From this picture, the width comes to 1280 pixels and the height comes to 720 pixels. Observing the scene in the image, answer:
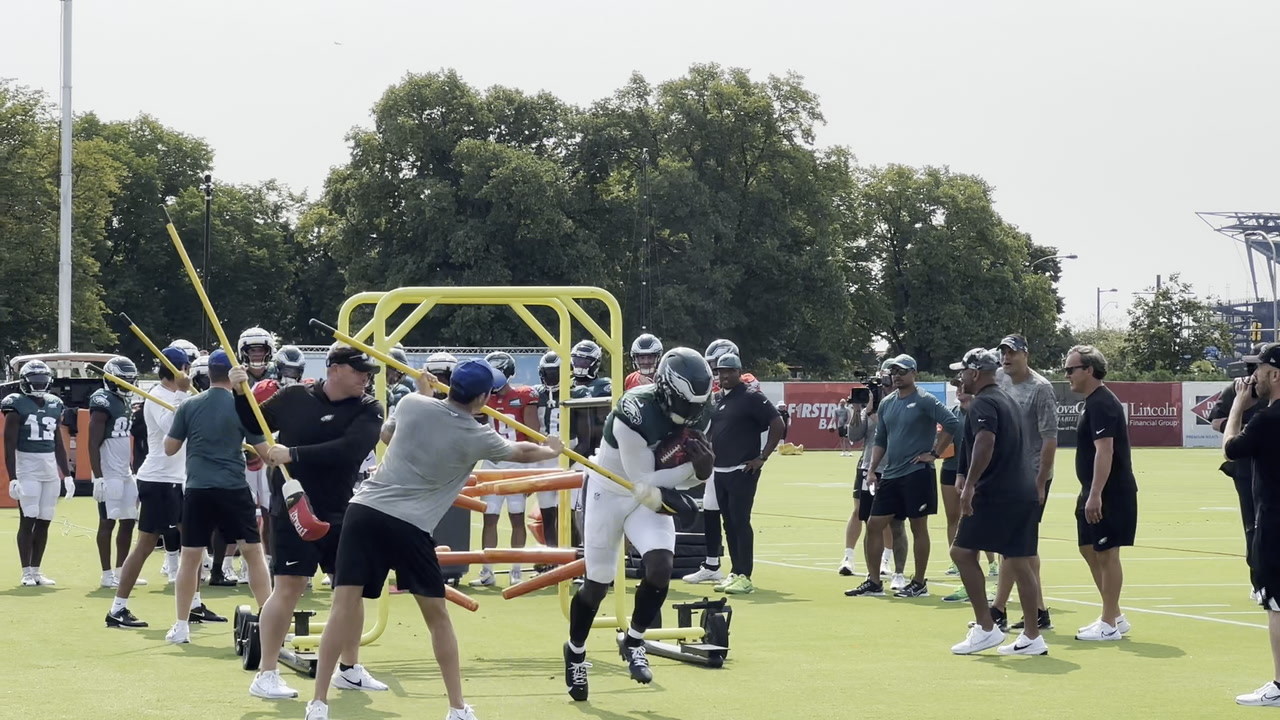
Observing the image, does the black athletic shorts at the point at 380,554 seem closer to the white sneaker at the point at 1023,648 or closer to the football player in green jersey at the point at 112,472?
the white sneaker at the point at 1023,648

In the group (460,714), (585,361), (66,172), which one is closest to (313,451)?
(460,714)

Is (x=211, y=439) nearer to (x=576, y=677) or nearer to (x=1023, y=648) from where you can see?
(x=576, y=677)

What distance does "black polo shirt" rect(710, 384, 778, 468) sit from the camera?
1515 centimetres

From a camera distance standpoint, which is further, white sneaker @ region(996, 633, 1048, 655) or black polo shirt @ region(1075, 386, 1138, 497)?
black polo shirt @ region(1075, 386, 1138, 497)

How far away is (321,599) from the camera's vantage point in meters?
14.6

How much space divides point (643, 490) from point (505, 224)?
53.0 m

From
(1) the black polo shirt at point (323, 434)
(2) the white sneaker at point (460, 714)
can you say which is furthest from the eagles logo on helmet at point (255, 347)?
(2) the white sneaker at point (460, 714)

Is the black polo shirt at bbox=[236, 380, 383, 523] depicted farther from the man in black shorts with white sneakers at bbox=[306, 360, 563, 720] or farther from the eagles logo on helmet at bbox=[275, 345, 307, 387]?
the eagles logo on helmet at bbox=[275, 345, 307, 387]

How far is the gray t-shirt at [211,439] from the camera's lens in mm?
11039

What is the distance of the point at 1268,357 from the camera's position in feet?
29.2

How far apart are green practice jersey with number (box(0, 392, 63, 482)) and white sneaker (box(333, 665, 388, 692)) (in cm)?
712

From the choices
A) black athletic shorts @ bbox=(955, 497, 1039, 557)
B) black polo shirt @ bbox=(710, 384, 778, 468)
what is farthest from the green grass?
black polo shirt @ bbox=(710, 384, 778, 468)

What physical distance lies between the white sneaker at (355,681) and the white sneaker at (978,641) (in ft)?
13.2

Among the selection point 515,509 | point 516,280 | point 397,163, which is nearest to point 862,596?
point 515,509
